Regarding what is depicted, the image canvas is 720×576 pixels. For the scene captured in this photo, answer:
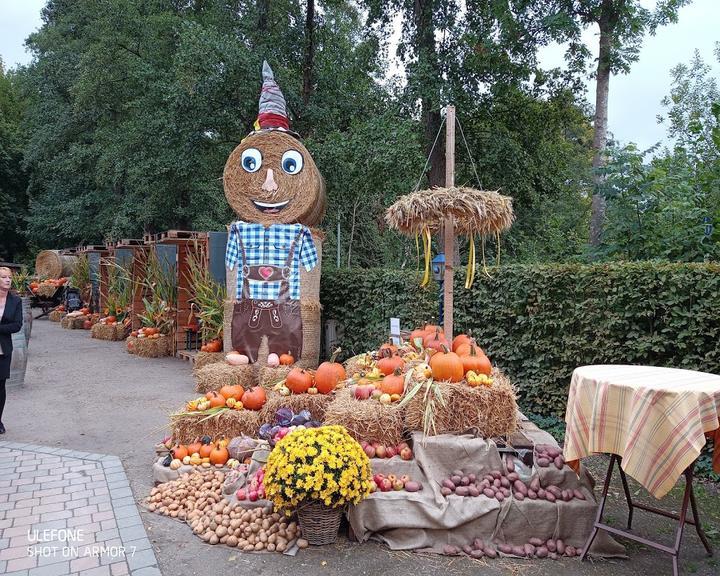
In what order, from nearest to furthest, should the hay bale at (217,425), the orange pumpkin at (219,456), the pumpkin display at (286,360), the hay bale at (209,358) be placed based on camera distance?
1. the orange pumpkin at (219,456)
2. the hay bale at (217,425)
3. the pumpkin display at (286,360)
4. the hay bale at (209,358)

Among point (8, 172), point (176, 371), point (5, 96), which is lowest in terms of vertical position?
point (176, 371)

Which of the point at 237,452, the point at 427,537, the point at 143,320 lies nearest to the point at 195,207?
the point at 143,320

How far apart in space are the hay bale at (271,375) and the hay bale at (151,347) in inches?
192

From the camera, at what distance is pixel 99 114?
1711 centimetres

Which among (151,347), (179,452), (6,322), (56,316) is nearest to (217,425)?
(179,452)

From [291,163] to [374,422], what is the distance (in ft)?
13.1

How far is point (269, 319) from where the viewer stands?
253 inches

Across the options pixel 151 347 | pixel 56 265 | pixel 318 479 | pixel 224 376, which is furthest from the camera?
pixel 56 265

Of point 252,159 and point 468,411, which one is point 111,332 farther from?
point 468,411

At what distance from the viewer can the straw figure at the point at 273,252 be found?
21.1ft

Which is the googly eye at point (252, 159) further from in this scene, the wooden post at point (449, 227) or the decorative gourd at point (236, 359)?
the wooden post at point (449, 227)

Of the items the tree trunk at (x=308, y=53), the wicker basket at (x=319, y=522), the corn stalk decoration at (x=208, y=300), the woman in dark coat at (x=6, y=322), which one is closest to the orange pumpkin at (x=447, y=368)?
the wicker basket at (x=319, y=522)

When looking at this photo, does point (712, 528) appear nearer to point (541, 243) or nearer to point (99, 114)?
point (541, 243)

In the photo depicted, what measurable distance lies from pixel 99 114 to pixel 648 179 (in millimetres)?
16721
